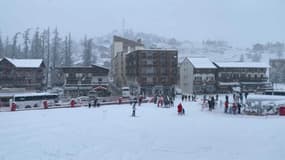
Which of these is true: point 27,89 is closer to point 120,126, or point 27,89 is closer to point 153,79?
point 153,79

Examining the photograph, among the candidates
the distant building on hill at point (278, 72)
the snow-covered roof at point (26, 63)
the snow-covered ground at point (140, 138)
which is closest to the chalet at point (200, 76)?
the snow-covered roof at point (26, 63)

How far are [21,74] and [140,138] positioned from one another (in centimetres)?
4343

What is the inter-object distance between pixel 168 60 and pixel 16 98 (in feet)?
99.6

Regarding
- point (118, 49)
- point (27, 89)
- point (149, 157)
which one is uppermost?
point (118, 49)

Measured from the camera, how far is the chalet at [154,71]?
185ft

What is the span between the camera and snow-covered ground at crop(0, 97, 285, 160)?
13.0 meters

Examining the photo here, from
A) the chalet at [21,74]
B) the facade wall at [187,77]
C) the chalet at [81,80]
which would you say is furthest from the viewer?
the facade wall at [187,77]

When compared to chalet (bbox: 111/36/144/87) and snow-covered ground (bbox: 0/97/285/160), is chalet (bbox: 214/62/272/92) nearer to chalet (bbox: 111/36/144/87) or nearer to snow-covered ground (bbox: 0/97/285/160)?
chalet (bbox: 111/36/144/87)

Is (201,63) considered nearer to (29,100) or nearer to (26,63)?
(26,63)

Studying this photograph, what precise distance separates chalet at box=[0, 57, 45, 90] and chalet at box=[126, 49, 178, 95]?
18.8 m

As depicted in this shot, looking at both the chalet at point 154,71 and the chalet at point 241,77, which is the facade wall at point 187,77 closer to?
the chalet at point 154,71

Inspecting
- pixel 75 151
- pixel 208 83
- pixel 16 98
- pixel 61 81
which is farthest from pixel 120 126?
pixel 61 81

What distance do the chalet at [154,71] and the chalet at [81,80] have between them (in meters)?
6.68

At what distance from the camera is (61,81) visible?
64.5 metres
